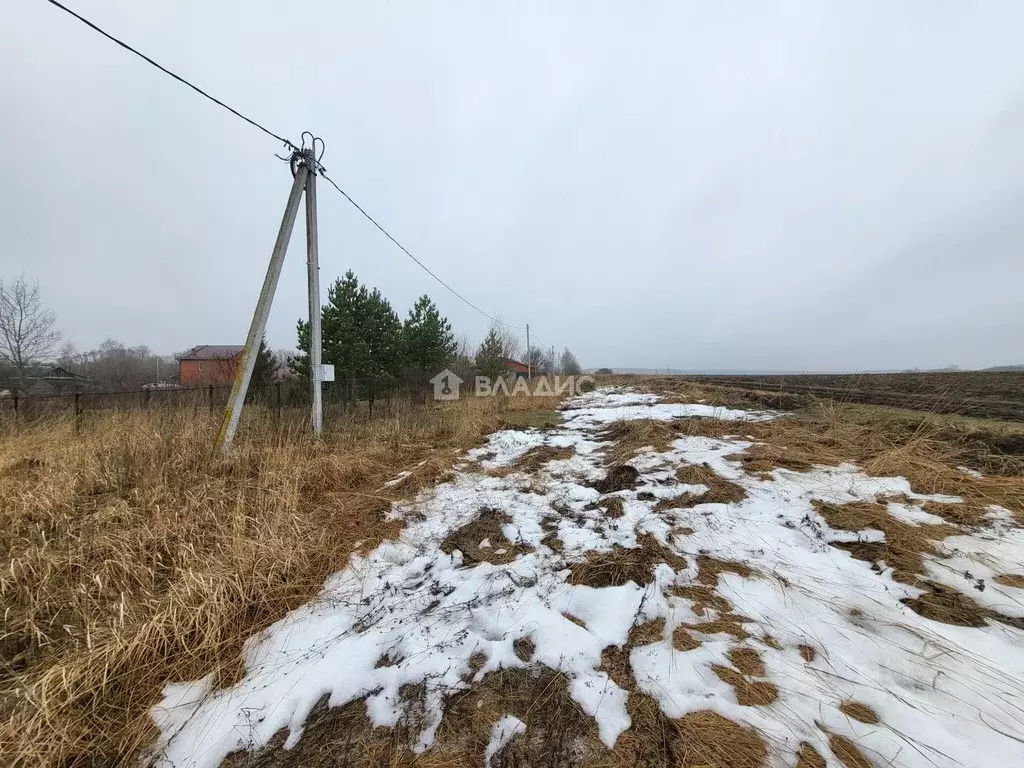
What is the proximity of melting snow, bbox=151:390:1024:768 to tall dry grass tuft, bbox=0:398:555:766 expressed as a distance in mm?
240

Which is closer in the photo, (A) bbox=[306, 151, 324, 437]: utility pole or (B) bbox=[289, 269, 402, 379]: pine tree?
(A) bbox=[306, 151, 324, 437]: utility pole

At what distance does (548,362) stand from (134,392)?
4913cm

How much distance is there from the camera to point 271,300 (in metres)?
5.42

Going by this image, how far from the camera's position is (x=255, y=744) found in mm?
1731

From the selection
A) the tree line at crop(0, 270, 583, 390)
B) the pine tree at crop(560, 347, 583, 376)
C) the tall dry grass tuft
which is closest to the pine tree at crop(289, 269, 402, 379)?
the tree line at crop(0, 270, 583, 390)

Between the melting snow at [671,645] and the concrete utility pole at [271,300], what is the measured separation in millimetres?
3382

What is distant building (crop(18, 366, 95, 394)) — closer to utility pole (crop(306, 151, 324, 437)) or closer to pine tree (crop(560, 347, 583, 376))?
utility pole (crop(306, 151, 324, 437))

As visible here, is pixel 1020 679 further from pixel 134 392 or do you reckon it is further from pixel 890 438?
pixel 134 392

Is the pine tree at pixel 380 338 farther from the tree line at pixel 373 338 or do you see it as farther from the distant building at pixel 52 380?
the distant building at pixel 52 380

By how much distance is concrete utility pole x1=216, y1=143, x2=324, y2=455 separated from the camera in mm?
5180

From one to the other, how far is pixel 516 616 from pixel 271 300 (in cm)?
539

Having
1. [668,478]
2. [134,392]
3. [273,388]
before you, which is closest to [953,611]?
[668,478]

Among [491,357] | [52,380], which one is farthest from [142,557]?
[52,380]

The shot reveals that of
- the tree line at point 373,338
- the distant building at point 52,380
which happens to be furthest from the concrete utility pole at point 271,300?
the distant building at point 52,380
